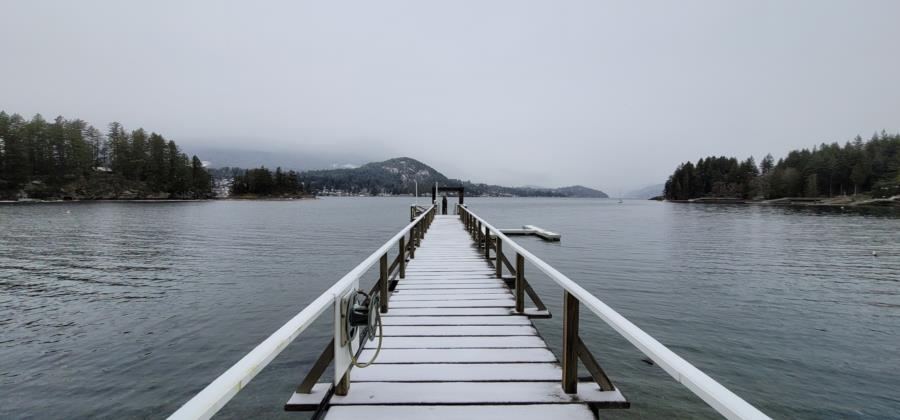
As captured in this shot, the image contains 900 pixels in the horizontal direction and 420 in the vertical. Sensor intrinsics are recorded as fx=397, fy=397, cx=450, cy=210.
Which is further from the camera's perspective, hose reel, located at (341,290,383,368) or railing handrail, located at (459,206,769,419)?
hose reel, located at (341,290,383,368)

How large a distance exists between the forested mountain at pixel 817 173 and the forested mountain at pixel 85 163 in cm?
17455

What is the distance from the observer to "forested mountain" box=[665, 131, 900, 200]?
321ft

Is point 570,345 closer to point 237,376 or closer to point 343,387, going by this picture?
point 343,387

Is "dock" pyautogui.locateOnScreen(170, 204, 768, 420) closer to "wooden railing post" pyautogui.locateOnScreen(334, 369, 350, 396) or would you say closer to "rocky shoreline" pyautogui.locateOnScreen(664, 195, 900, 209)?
"wooden railing post" pyautogui.locateOnScreen(334, 369, 350, 396)

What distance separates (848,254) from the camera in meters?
21.6

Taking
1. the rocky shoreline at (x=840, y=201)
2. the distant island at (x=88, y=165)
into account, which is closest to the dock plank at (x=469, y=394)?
the distant island at (x=88, y=165)

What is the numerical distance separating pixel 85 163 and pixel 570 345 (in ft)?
461

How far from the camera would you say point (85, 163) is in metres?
104

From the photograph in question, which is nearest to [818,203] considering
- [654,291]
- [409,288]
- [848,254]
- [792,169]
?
[792,169]

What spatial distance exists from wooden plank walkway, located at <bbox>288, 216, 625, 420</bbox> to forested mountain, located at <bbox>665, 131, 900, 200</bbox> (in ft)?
423

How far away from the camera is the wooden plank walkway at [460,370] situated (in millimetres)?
3328

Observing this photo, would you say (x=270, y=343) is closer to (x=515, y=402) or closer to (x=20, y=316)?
(x=515, y=402)

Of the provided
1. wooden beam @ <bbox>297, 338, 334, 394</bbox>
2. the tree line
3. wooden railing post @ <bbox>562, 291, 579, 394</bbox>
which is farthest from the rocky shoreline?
the tree line

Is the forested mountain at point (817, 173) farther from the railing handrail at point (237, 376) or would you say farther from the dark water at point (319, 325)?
the railing handrail at point (237, 376)
